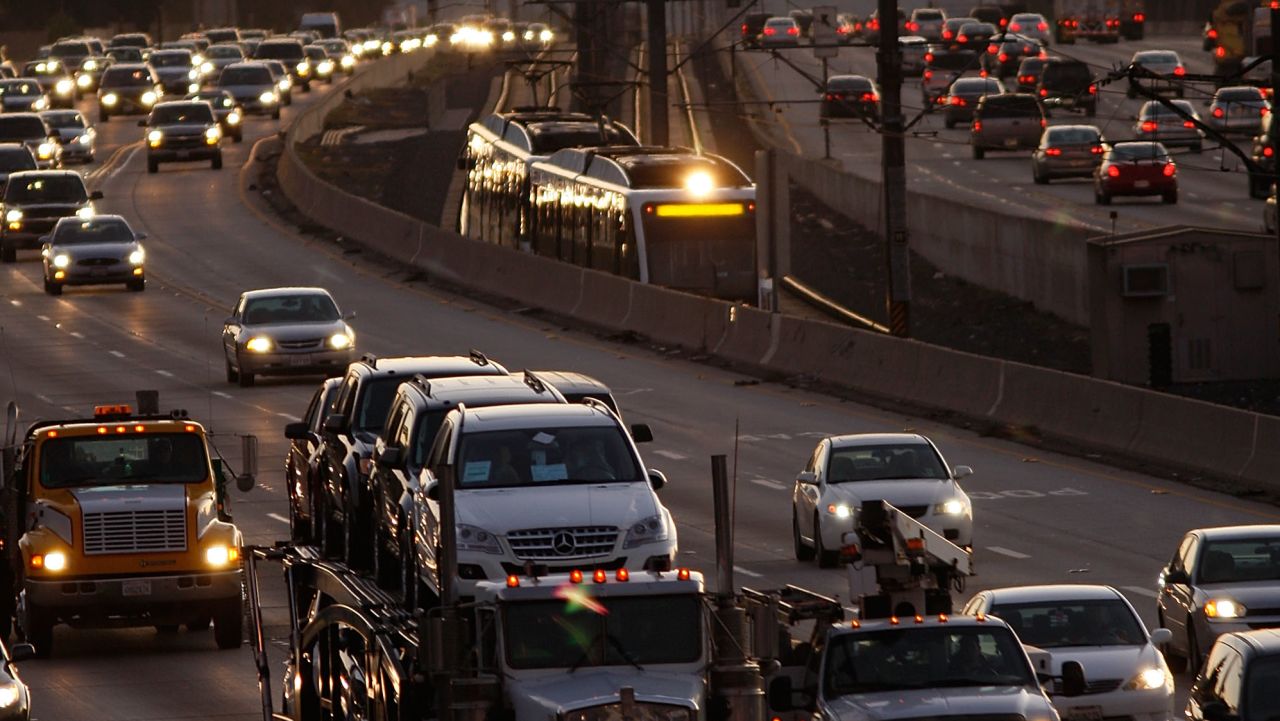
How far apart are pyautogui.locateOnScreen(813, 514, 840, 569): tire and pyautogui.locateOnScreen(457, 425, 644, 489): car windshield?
887 cm

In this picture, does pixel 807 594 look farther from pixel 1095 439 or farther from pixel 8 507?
pixel 1095 439

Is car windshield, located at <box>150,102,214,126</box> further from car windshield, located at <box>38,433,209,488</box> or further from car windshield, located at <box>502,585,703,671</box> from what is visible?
car windshield, located at <box>502,585,703,671</box>

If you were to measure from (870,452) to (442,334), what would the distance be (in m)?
21.2

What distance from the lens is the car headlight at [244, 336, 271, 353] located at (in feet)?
136

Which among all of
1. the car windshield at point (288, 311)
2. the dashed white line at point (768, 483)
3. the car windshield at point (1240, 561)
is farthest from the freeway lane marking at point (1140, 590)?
the car windshield at point (288, 311)

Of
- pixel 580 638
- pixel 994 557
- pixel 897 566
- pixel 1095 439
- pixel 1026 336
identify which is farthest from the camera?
pixel 1026 336

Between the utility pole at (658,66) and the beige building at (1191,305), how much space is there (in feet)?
60.6

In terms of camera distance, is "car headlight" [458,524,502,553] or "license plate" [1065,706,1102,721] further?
"license plate" [1065,706,1102,721]

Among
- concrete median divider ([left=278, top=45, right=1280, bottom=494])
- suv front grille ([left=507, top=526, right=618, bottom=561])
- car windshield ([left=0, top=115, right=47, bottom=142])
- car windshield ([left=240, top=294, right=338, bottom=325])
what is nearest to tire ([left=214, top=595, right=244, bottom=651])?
suv front grille ([left=507, top=526, right=618, bottom=561])

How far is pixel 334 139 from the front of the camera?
3676 inches

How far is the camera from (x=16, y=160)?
66500 mm

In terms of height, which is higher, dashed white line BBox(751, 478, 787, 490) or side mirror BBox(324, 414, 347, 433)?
side mirror BBox(324, 414, 347, 433)

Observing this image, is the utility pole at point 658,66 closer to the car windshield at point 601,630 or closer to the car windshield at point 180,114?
the car windshield at point 180,114

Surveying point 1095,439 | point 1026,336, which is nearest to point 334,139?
point 1026,336
